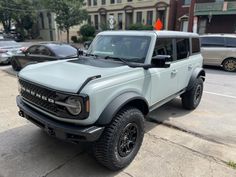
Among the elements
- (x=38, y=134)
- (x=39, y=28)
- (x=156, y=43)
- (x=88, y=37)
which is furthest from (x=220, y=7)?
(x=39, y=28)

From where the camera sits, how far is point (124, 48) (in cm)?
348

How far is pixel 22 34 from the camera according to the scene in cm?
3669

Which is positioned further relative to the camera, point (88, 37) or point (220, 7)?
point (88, 37)

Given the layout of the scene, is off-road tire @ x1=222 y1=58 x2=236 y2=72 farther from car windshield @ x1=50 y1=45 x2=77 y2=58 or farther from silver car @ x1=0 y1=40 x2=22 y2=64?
silver car @ x1=0 y1=40 x2=22 y2=64

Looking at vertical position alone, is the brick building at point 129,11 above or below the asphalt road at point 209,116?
above

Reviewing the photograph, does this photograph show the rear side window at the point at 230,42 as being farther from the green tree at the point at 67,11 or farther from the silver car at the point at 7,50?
the green tree at the point at 67,11

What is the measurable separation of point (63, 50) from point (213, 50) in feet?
23.6

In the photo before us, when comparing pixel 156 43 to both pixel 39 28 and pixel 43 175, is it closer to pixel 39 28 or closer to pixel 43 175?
pixel 43 175

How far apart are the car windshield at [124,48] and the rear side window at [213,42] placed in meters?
8.02

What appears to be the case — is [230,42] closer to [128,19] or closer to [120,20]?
[128,19]

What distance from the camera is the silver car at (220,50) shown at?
9680mm

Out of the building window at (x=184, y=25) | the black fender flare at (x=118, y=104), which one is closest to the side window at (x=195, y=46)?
the black fender flare at (x=118, y=104)

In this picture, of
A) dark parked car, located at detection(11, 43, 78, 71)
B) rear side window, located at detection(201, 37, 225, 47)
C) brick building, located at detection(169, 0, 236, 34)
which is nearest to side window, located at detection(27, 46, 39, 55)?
dark parked car, located at detection(11, 43, 78, 71)

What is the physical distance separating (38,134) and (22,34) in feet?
125
